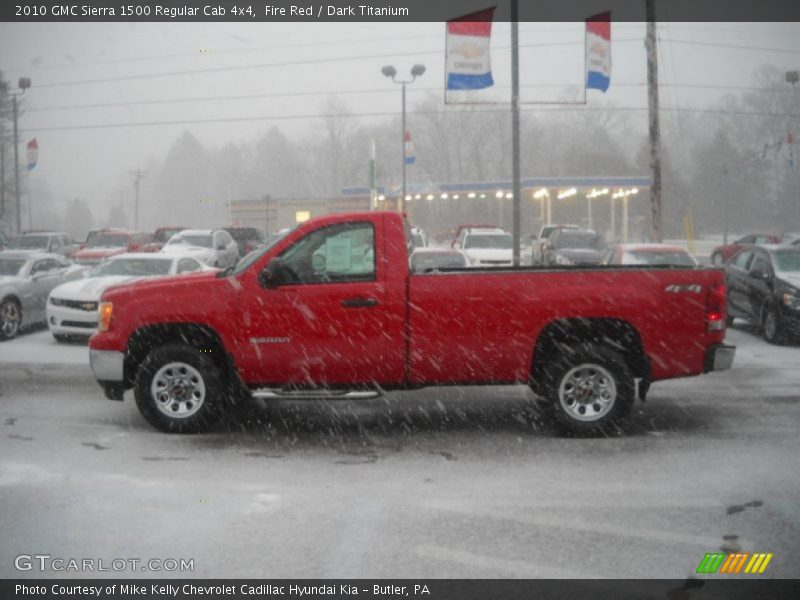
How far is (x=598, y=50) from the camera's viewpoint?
20.4 m

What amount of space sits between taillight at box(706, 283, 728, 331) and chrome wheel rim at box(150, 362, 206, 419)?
4.69 m

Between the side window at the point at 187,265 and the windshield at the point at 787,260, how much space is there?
1072 cm

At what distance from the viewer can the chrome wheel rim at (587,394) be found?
25.6ft

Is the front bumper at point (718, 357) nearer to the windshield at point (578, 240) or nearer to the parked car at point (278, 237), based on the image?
the parked car at point (278, 237)

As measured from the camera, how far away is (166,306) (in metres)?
7.79

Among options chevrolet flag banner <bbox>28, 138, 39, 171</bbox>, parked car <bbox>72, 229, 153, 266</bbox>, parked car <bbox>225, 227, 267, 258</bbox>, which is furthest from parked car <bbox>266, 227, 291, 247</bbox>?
chevrolet flag banner <bbox>28, 138, 39, 171</bbox>

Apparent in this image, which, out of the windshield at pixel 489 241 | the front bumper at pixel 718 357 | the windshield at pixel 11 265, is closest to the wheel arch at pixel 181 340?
the front bumper at pixel 718 357

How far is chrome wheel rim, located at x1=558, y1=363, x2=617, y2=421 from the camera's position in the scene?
780cm

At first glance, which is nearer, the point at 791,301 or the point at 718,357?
the point at 718,357

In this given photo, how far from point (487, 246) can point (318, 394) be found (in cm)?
1989

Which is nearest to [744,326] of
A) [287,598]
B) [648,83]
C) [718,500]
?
[648,83]

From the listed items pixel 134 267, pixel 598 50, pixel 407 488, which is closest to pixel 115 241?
pixel 134 267

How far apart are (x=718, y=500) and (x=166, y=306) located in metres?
4.95

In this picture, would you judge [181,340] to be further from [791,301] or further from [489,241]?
[489,241]
